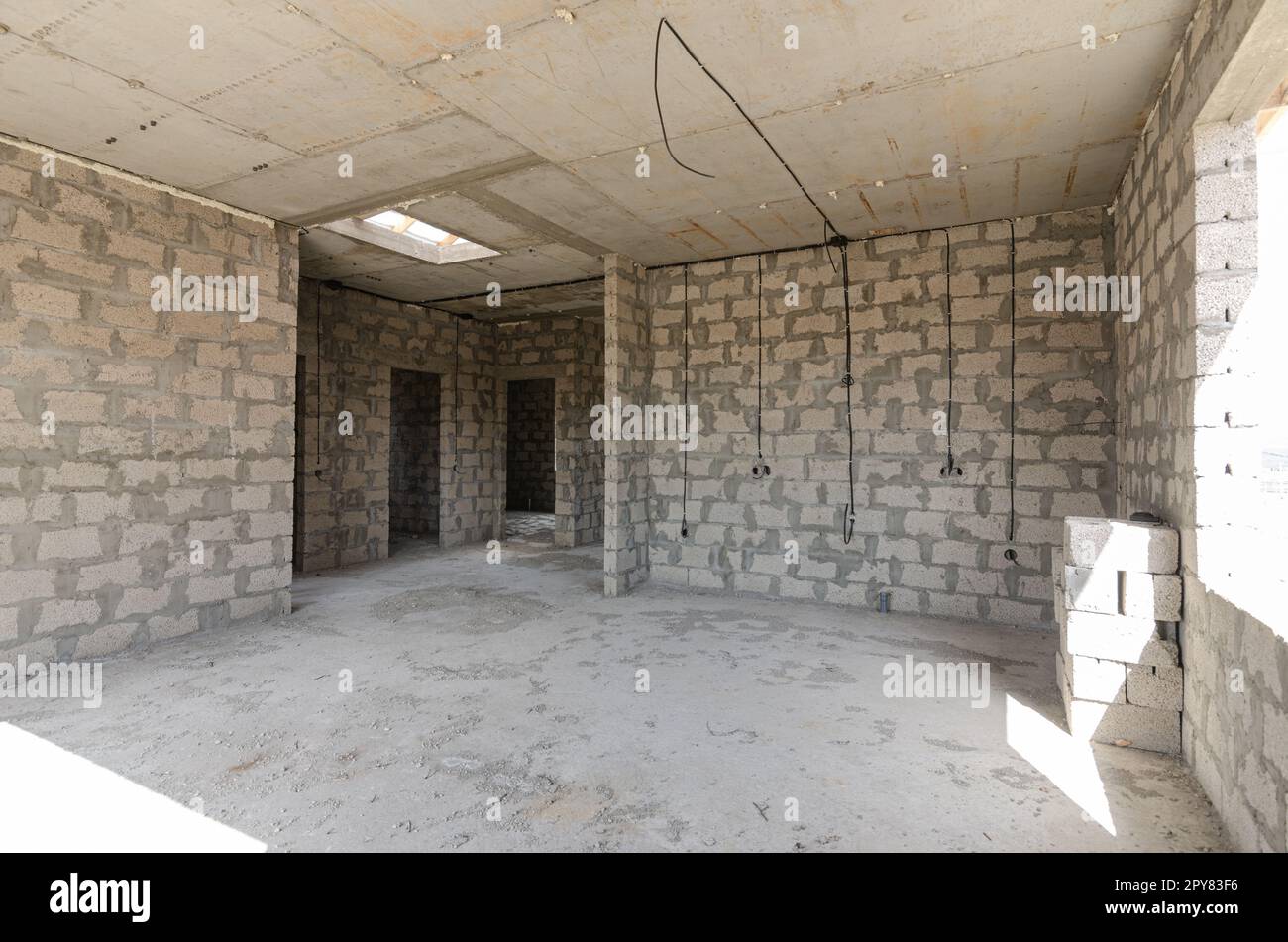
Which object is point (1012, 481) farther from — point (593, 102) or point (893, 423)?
point (593, 102)

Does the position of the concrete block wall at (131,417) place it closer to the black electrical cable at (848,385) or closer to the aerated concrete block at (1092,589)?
the black electrical cable at (848,385)

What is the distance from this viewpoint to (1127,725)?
279 cm

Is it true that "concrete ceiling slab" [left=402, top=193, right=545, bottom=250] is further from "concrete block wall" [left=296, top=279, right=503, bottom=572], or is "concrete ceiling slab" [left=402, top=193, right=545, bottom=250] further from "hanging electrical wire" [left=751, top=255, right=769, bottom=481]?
"concrete block wall" [left=296, top=279, right=503, bottom=572]

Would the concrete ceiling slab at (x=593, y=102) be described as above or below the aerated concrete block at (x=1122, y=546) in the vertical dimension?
above

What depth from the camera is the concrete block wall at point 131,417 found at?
3.68 m

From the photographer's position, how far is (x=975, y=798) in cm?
239

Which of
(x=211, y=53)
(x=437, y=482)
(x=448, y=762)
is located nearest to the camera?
(x=448, y=762)

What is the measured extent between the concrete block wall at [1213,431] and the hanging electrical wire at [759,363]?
293 cm

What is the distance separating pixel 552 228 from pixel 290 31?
250 cm

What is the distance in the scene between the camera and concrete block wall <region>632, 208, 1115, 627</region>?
183 inches

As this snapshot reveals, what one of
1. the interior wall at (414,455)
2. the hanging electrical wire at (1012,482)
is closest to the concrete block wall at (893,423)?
the hanging electrical wire at (1012,482)

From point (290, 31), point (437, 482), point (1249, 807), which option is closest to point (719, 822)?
point (1249, 807)
